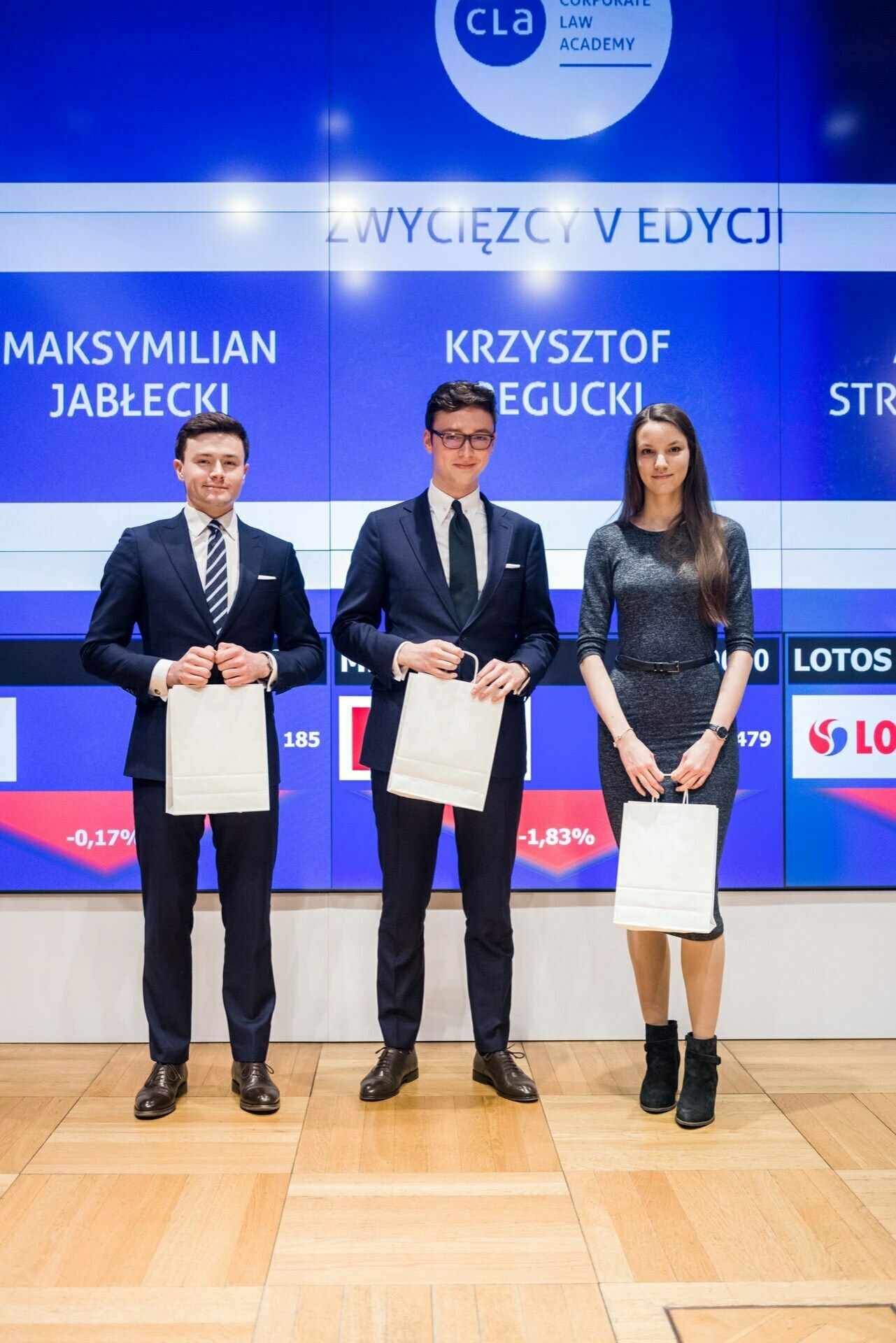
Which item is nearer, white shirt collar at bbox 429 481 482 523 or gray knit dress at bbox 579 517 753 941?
gray knit dress at bbox 579 517 753 941

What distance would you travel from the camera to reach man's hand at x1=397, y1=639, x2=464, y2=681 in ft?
9.08

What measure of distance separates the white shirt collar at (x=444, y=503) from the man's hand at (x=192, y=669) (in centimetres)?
72

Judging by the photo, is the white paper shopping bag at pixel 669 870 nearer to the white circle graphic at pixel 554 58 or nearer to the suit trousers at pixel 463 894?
the suit trousers at pixel 463 894

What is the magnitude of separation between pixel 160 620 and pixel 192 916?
2.59ft

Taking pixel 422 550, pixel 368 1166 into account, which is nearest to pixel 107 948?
pixel 368 1166

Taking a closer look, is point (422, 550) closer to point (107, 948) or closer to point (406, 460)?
point (406, 460)

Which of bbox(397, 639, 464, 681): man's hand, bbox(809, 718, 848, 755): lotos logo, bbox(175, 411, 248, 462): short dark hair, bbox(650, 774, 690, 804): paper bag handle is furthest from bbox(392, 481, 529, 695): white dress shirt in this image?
bbox(809, 718, 848, 755): lotos logo

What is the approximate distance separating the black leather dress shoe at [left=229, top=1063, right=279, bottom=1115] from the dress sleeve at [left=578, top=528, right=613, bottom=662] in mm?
1387

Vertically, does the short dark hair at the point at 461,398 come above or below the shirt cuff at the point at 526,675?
above

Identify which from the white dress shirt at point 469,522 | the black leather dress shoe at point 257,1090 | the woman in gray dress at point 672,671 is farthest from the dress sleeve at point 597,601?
the black leather dress shoe at point 257,1090

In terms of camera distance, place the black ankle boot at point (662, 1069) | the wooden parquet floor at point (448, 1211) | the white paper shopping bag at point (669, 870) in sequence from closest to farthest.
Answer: the wooden parquet floor at point (448, 1211) < the white paper shopping bag at point (669, 870) < the black ankle boot at point (662, 1069)

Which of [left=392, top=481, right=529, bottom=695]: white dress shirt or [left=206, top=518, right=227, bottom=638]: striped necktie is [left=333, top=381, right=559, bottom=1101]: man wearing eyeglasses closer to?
[left=392, top=481, right=529, bottom=695]: white dress shirt

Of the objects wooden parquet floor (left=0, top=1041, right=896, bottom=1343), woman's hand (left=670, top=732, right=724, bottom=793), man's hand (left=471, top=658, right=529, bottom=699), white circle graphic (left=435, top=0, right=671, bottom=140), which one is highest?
white circle graphic (left=435, top=0, right=671, bottom=140)

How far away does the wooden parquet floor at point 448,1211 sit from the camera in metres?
1.93
